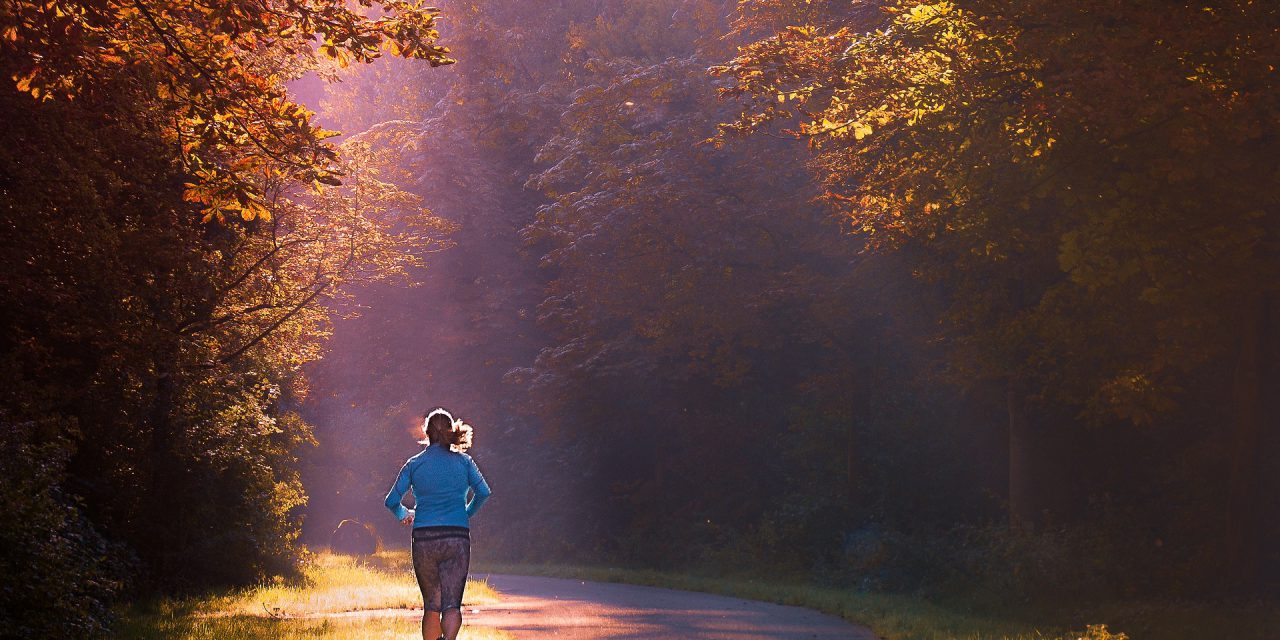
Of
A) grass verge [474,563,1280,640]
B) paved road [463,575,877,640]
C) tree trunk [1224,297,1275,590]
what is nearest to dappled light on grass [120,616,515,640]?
paved road [463,575,877,640]

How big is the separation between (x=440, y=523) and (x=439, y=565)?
325mm

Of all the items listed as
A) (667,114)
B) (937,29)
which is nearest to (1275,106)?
(937,29)

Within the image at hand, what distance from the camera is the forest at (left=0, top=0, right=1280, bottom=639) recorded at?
482 inches

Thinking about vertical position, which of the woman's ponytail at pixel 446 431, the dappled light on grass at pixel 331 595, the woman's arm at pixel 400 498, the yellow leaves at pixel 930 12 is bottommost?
the dappled light on grass at pixel 331 595

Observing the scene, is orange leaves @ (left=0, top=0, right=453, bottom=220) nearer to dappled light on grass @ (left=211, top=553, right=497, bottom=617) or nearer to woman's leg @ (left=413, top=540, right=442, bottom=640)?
woman's leg @ (left=413, top=540, right=442, bottom=640)

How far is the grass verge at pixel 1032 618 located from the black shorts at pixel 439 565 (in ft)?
19.1

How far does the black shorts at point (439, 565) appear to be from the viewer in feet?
33.5

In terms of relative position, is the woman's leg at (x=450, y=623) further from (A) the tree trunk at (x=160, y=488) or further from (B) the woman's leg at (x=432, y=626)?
(A) the tree trunk at (x=160, y=488)

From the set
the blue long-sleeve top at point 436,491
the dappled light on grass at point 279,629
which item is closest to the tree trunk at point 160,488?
the dappled light on grass at point 279,629

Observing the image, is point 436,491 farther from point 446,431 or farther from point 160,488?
point 160,488

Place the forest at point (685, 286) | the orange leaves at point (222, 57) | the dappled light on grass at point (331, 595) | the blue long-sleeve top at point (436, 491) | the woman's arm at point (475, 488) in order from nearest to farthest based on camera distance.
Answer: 1. the orange leaves at point (222, 57)
2. the blue long-sleeve top at point (436, 491)
3. the woman's arm at point (475, 488)
4. the forest at point (685, 286)
5. the dappled light on grass at point (331, 595)

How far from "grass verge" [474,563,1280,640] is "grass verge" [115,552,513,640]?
473 cm

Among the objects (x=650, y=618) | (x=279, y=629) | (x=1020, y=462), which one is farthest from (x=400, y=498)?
(x=1020, y=462)

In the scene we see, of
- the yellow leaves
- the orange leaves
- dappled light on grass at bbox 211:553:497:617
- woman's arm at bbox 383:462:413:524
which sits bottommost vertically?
dappled light on grass at bbox 211:553:497:617
